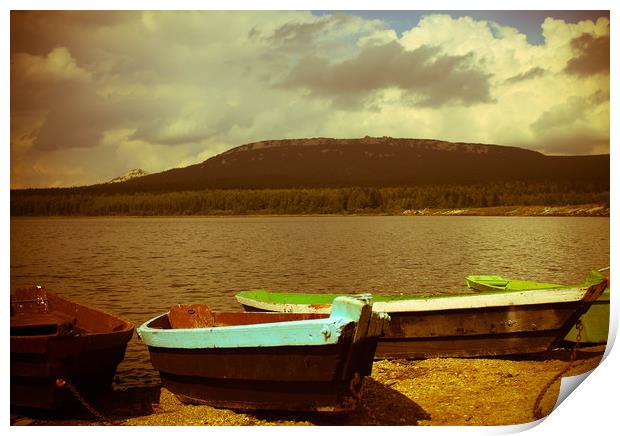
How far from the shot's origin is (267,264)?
76.6 feet

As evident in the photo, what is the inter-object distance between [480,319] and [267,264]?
1554 centimetres

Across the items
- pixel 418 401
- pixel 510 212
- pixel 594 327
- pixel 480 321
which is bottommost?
pixel 418 401

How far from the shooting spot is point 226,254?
2762 cm

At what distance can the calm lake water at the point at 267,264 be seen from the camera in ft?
45.9

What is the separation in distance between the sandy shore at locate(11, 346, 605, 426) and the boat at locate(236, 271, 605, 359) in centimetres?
17

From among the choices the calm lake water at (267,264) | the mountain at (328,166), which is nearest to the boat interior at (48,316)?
the calm lake water at (267,264)

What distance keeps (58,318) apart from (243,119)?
4090 millimetres

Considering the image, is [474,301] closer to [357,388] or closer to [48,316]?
[357,388]

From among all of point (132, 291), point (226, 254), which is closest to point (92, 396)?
point (132, 291)

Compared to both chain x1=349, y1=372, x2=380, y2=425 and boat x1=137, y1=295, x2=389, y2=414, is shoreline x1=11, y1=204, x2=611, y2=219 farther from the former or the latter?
chain x1=349, y1=372, x2=380, y2=425

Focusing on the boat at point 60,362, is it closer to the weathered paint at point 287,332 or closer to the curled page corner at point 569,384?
the weathered paint at point 287,332

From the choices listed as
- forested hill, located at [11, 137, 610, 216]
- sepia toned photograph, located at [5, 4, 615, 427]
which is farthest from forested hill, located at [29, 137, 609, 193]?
sepia toned photograph, located at [5, 4, 615, 427]

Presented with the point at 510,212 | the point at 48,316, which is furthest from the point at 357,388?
the point at 510,212
